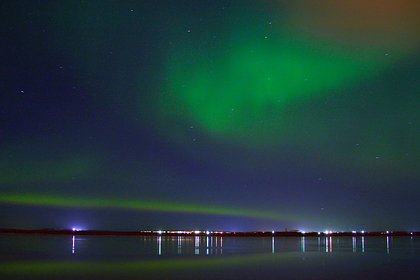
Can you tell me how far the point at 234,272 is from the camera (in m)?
29.1

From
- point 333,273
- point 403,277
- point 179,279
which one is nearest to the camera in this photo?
point 179,279

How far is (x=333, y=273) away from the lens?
28.8 m

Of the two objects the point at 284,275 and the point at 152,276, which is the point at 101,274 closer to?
the point at 152,276

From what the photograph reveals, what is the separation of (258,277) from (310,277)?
2823 millimetres

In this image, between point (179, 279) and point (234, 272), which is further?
point (234, 272)

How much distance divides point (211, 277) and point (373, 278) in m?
8.77

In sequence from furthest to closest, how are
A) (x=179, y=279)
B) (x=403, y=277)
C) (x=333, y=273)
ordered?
(x=333, y=273) → (x=403, y=277) → (x=179, y=279)

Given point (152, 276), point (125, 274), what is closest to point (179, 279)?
point (152, 276)

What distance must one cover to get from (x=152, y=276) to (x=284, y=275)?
7320 mm

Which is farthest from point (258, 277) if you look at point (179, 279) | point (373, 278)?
point (373, 278)

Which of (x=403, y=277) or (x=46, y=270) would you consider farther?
(x=46, y=270)

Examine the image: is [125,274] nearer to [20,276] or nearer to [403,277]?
[20,276]

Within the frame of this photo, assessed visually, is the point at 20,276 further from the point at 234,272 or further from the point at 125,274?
the point at 234,272

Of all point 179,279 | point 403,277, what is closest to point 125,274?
point 179,279
